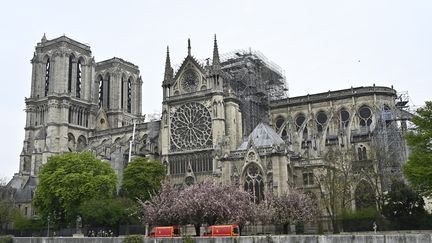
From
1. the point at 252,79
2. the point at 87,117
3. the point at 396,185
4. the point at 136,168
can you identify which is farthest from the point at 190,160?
the point at 87,117

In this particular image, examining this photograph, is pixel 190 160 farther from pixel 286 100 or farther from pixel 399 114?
pixel 399 114

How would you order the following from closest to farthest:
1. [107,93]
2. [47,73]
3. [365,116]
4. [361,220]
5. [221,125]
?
1. [361,220]
2. [221,125]
3. [365,116]
4. [47,73]
5. [107,93]

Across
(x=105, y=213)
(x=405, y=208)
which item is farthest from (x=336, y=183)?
(x=105, y=213)

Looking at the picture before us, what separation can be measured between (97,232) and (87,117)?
39047 mm

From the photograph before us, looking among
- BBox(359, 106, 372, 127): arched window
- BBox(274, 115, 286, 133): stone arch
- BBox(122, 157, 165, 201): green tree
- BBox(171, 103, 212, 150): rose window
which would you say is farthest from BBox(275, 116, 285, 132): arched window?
BBox(122, 157, 165, 201): green tree

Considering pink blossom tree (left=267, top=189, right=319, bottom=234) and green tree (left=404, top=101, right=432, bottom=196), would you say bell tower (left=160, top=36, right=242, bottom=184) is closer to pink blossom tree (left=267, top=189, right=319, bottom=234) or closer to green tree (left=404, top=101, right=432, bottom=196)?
pink blossom tree (left=267, top=189, right=319, bottom=234)

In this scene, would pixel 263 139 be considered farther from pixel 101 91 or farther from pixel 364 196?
pixel 101 91

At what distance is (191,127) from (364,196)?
2278 centimetres

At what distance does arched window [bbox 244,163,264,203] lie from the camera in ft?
146

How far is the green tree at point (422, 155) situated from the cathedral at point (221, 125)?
34.9 feet

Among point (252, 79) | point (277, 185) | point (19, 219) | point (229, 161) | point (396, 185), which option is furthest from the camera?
point (252, 79)

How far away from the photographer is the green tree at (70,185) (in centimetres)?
4781

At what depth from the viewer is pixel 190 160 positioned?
2224 inches

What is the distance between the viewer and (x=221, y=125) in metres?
55.5
